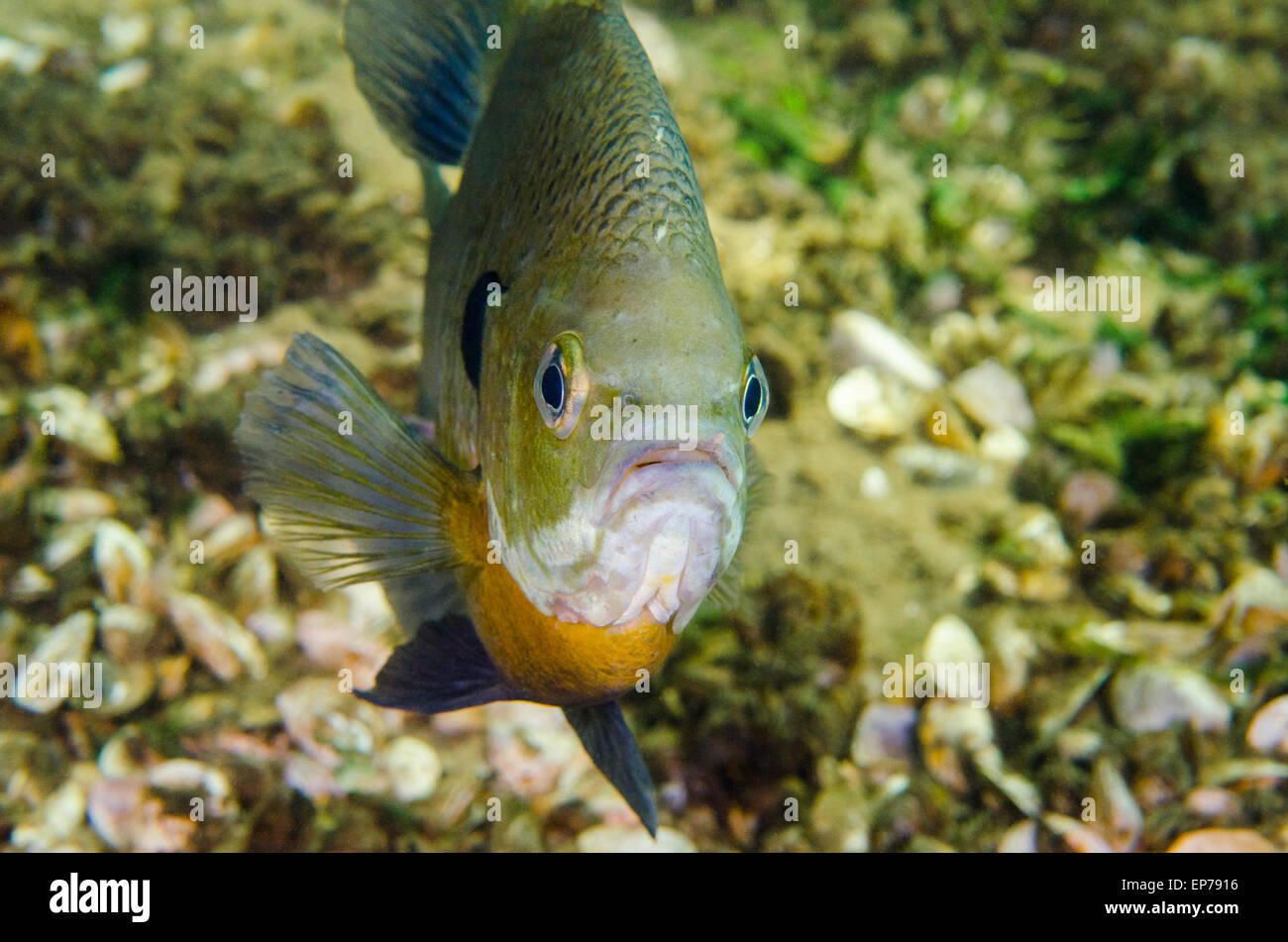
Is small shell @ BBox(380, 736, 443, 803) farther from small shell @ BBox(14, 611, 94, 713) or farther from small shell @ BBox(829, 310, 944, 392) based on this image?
small shell @ BBox(829, 310, 944, 392)

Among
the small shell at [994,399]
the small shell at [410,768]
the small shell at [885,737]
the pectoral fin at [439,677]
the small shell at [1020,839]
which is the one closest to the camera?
the pectoral fin at [439,677]

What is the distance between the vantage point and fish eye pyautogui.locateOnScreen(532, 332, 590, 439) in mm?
1268

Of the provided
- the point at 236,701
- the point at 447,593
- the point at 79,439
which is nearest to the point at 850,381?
the point at 447,593

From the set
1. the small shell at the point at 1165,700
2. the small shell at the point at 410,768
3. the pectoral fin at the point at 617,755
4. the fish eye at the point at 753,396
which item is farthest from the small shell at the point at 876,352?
the fish eye at the point at 753,396

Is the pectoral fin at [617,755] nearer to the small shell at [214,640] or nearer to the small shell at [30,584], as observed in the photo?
the small shell at [214,640]

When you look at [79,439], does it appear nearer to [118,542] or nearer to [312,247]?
[118,542]

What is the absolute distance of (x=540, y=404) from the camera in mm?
1320

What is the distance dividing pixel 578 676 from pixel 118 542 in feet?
8.23

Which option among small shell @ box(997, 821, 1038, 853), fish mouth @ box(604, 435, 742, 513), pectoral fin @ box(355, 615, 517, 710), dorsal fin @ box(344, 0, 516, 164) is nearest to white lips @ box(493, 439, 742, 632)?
fish mouth @ box(604, 435, 742, 513)

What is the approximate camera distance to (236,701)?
292cm

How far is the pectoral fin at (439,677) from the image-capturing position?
5.65ft

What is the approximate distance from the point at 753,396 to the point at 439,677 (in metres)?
0.91

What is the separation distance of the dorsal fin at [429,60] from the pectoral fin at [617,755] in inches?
58.7
